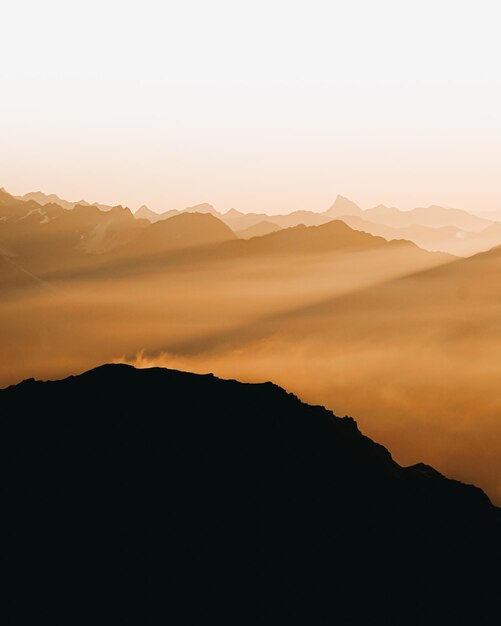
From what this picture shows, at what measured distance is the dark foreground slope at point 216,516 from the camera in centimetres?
5547

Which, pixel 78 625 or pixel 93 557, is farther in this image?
pixel 93 557

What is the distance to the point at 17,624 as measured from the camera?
5275 centimetres

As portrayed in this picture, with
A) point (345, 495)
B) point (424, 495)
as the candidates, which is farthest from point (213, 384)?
point (424, 495)

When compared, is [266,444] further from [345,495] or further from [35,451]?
[35,451]

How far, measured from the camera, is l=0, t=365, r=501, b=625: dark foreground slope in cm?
5547

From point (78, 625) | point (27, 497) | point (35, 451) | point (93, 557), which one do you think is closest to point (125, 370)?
point (35, 451)

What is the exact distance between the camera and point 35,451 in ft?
216

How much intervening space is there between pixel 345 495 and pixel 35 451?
25.0 metres

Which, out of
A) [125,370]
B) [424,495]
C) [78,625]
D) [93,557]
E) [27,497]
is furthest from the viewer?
[125,370]

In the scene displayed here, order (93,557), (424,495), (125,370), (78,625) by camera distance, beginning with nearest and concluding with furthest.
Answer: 1. (78,625)
2. (93,557)
3. (424,495)
4. (125,370)

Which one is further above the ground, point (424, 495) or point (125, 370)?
point (125, 370)

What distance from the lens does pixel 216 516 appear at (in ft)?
198

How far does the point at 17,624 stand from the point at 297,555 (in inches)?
765

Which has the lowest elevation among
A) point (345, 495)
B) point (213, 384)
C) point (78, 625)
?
point (78, 625)
